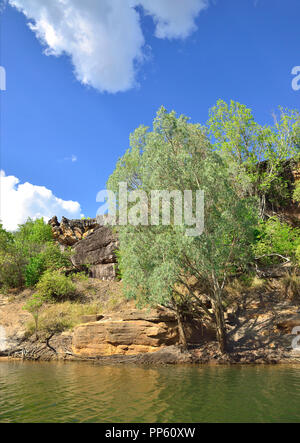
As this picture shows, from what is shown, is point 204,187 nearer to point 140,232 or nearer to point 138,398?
point 140,232

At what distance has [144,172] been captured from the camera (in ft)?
54.9

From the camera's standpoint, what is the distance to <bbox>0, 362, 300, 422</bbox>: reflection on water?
7.59 meters

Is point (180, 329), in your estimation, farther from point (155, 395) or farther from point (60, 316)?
point (60, 316)

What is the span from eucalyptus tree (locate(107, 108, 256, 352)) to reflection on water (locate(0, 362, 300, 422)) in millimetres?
4155

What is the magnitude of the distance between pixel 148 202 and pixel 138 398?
35.4 feet

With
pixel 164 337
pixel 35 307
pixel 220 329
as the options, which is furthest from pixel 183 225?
pixel 35 307

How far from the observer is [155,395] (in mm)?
9562

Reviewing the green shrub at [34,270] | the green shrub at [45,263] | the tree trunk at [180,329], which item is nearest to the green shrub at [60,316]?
the green shrub at [34,270]

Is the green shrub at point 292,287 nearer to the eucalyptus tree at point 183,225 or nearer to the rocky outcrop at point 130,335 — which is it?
the eucalyptus tree at point 183,225

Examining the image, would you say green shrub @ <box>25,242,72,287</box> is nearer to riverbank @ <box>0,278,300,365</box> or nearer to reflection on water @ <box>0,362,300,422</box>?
riverbank @ <box>0,278,300,365</box>

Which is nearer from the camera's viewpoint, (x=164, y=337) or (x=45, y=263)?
(x=164, y=337)

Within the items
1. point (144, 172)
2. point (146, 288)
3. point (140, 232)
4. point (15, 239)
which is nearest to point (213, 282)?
point (146, 288)

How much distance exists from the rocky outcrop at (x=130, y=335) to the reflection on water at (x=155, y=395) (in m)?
3.12

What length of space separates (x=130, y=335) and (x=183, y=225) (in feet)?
25.8
